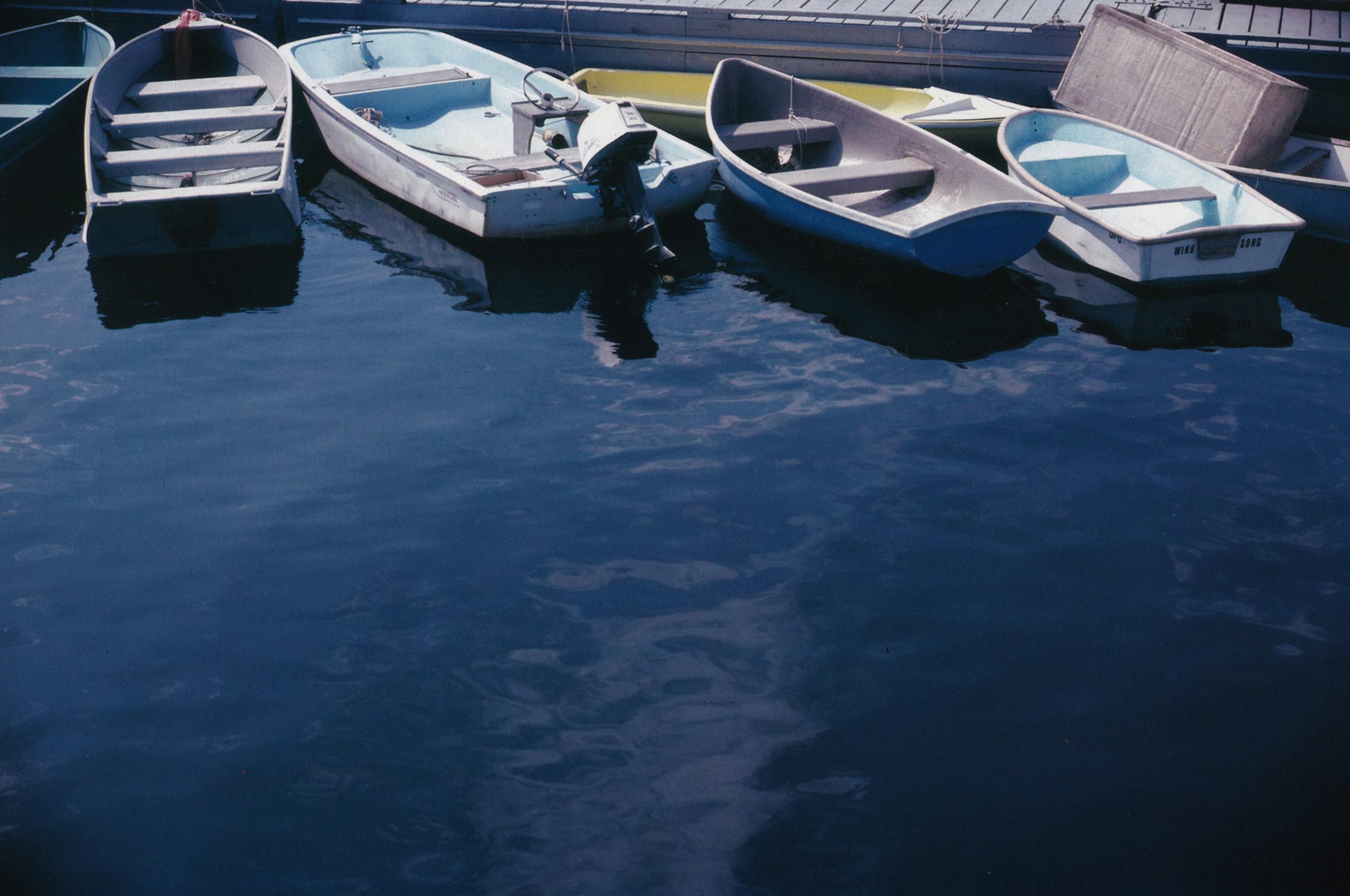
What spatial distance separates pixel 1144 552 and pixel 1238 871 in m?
2.20

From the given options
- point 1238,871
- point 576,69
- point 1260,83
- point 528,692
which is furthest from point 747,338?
point 576,69

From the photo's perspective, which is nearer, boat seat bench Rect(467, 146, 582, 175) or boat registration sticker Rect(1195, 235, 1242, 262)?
boat registration sticker Rect(1195, 235, 1242, 262)

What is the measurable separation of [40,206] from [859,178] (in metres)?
8.98

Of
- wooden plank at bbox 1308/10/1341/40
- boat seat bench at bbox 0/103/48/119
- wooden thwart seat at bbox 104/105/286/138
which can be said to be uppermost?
wooden plank at bbox 1308/10/1341/40

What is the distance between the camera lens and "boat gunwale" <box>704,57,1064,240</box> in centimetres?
838

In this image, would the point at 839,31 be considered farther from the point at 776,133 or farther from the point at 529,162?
the point at 529,162

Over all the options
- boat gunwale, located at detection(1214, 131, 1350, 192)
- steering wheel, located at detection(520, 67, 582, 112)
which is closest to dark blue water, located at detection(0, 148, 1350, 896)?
boat gunwale, located at detection(1214, 131, 1350, 192)

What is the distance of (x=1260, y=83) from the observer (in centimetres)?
987

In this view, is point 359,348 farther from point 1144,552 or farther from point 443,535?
point 1144,552

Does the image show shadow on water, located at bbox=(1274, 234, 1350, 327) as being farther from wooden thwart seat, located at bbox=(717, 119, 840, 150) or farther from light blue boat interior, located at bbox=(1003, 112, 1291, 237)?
wooden thwart seat, located at bbox=(717, 119, 840, 150)

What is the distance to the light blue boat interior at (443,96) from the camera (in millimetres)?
11227

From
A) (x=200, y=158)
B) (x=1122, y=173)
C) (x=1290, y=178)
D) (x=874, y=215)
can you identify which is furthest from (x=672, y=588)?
(x=1290, y=178)

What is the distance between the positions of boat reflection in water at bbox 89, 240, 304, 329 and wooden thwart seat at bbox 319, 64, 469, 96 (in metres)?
2.59

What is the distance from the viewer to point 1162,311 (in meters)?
8.95
